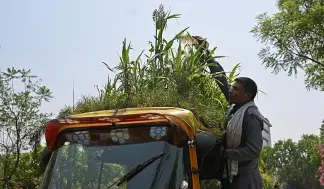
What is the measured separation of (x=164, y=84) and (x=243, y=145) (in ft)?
4.31

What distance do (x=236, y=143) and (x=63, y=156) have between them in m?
1.67

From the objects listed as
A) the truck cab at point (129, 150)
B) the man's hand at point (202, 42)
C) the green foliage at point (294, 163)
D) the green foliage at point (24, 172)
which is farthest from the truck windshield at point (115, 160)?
the green foliage at point (294, 163)

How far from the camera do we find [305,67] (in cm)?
1841

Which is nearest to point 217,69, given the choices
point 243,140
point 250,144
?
point 243,140

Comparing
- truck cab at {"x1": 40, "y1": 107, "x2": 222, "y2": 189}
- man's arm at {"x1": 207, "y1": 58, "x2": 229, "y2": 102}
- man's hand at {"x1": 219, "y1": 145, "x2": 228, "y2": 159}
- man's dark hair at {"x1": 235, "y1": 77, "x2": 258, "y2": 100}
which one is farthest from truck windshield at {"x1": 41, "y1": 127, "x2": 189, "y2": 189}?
man's arm at {"x1": 207, "y1": 58, "x2": 229, "y2": 102}

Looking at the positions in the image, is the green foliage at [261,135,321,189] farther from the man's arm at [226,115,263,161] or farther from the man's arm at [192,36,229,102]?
the man's arm at [226,115,263,161]

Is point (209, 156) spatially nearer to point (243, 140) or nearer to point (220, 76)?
point (243, 140)

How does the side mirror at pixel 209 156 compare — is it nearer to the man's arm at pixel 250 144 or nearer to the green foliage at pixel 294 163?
the man's arm at pixel 250 144

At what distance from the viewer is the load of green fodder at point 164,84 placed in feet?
19.9

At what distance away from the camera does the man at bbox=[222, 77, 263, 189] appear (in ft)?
18.2

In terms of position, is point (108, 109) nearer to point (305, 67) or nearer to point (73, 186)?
point (73, 186)

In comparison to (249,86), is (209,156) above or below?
below

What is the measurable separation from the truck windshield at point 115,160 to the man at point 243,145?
679mm

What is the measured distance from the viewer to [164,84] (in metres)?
6.53
